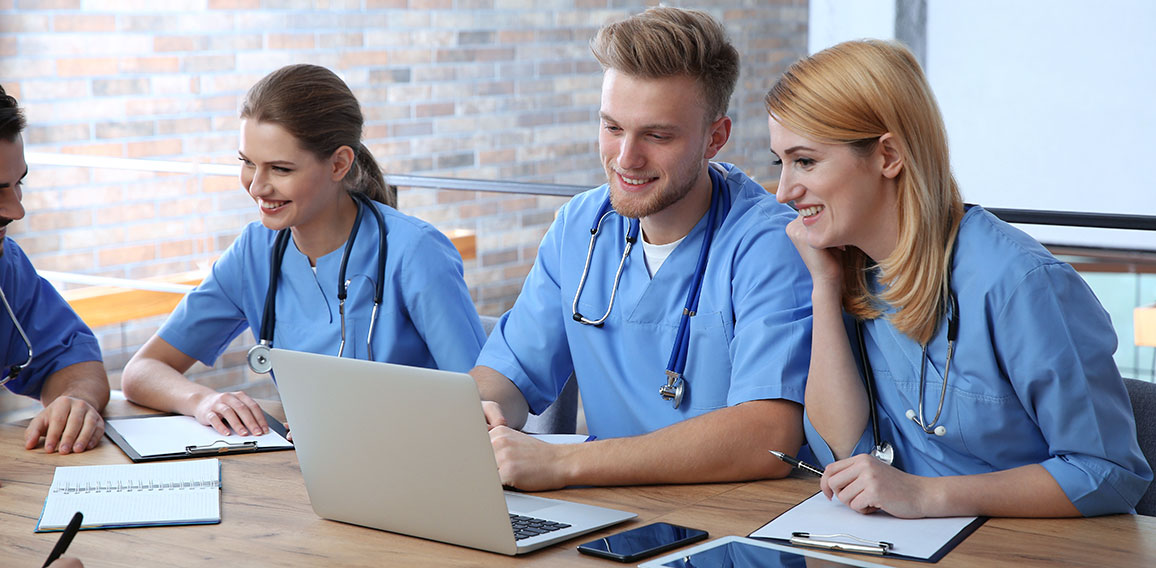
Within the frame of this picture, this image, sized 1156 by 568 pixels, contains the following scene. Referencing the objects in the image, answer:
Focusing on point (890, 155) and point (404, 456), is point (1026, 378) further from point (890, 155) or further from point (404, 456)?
point (404, 456)

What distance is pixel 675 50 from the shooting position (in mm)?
1687

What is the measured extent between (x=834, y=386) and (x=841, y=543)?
0.30m

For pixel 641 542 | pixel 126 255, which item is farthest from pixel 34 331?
pixel 126 255


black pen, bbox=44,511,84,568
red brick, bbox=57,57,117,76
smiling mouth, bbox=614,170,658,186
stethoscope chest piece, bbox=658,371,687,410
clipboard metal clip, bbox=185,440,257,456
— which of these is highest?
red brick, bbox=57,57,117,76

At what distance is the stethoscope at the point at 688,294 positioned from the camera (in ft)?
5.53

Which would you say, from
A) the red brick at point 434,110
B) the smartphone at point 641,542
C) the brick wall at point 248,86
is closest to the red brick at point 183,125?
the brick wall at point 248,86

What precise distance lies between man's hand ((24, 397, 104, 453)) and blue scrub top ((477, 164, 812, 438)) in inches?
23.5

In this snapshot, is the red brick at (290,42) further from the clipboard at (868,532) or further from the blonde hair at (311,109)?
the clipboard at (868,532)

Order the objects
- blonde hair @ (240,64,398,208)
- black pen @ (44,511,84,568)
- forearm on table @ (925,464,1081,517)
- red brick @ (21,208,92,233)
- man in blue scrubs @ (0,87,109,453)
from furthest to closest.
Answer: red brick @ (21,208,92,233) → blonde hair @ (240,64,398,208) → man in blue scrubs @ (0,87,109,453) → forearm on table @ (925,464,1081,517) → black pen @ (44,511,84,568)

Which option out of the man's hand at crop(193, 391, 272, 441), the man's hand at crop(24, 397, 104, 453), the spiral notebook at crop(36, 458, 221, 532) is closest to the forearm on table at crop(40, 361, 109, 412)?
the man's hand at crop(24, 397, 104, 453)

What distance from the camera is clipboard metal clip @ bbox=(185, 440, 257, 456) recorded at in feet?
5.51

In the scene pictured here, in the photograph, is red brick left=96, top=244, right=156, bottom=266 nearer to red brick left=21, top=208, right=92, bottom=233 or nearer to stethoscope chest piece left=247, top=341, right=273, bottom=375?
red brick left=21, top=208, right=92, bottom=233

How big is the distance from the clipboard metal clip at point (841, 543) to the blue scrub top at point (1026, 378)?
0.26m

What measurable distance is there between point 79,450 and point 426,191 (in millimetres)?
2716
